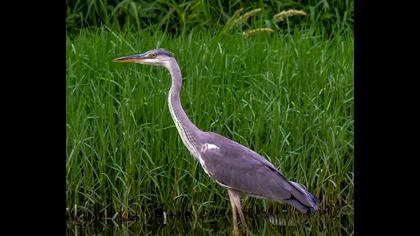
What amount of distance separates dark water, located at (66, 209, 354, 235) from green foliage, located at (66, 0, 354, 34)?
Result: 290 centimetres

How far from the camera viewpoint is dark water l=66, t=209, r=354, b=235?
18.6 ft

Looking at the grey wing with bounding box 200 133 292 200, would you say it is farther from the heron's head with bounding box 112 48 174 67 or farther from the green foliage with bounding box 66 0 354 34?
the green foliage with bounding box 66 0 354 34

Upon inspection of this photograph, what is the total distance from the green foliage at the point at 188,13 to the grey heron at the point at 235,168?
303 centimetres

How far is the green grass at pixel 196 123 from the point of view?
19.3 ft

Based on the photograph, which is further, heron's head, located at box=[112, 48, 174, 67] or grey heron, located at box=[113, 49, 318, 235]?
heron's head, located at box=[112, 48, 174, 67]

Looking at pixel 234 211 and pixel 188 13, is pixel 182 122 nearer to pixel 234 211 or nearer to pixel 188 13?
pixel 234 211

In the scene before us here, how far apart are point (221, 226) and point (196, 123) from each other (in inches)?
32.5

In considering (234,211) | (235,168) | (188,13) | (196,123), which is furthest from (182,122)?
(188,13)

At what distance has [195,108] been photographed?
6230 mm

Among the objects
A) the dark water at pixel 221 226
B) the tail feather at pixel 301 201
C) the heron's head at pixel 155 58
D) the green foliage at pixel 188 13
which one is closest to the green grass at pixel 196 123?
the dark water at pixel 221 226

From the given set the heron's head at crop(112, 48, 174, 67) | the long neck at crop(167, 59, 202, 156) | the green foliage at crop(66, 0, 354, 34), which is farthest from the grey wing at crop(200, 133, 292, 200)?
the green foliage at crop(66, 0, 354, 34)

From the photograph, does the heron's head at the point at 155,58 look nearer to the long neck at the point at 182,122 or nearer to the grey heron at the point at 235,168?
the grey heron at the point at 235,168

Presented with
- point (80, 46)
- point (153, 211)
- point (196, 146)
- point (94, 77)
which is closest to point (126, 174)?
point (153, 211)
